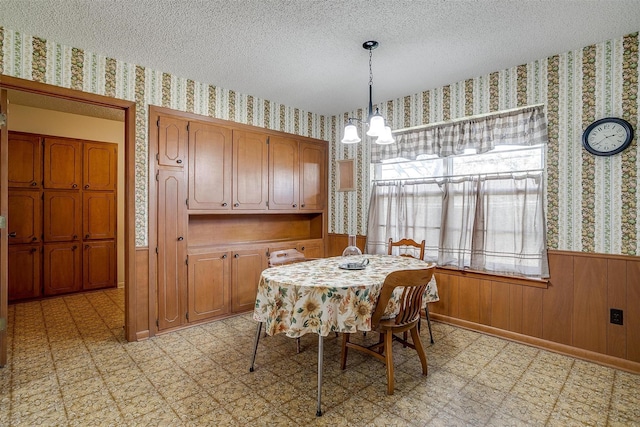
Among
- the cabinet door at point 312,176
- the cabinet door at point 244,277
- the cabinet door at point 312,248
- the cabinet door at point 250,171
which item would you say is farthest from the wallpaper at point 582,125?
the cabinet door at point 244,277

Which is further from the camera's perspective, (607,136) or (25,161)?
(25,161)

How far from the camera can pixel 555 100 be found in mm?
3021

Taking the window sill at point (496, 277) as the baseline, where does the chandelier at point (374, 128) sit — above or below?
above

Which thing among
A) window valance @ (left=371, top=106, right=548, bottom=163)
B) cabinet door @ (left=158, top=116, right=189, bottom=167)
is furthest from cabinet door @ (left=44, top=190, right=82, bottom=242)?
window valance @ (left=371, top=106, right=548, bottom=163)

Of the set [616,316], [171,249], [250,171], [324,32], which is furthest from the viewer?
[250,171]

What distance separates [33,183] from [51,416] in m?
3.68

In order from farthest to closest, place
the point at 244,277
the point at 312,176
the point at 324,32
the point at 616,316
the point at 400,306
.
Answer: the point at 312,176
the point at 244,277
the point at 616,316
the point at 324,32
the point at 400,306

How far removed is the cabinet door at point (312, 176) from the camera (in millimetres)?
4688

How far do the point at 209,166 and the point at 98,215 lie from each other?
251 centimetres

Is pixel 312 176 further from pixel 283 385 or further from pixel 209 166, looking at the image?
pixel 283 385

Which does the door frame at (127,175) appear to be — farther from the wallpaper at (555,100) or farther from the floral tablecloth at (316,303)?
the floral tablecloth at (316,303)

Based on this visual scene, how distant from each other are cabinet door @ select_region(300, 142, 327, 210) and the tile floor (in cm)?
209

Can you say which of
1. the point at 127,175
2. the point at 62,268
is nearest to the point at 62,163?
the point at 62,268

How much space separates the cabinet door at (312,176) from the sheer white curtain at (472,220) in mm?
915
